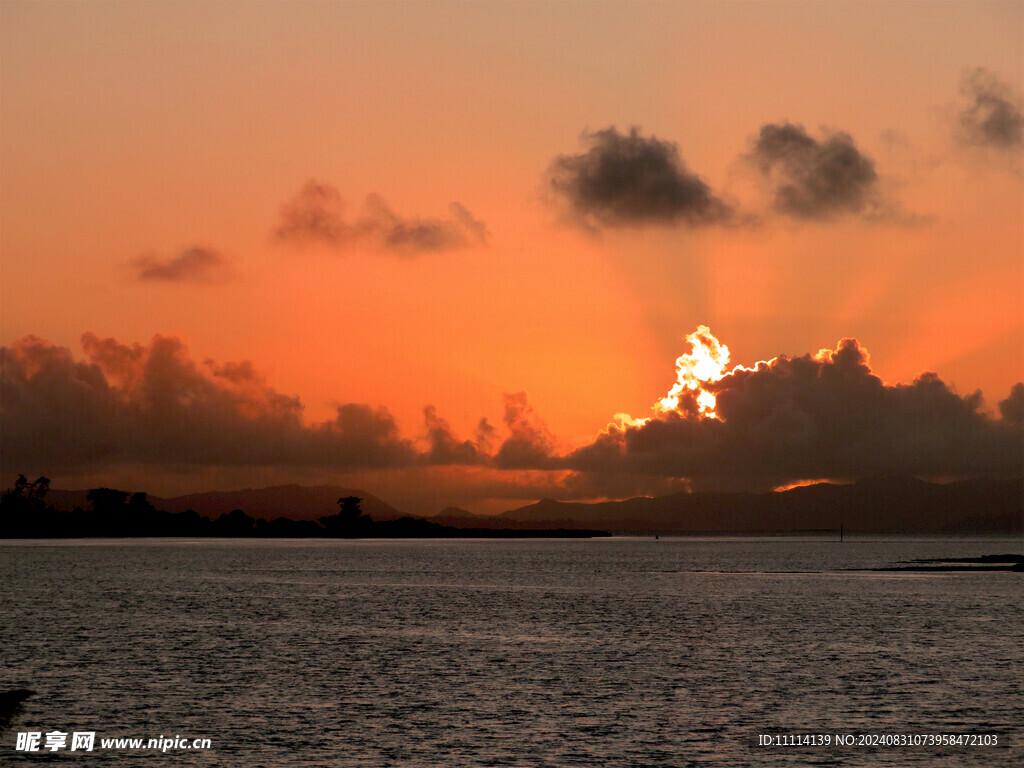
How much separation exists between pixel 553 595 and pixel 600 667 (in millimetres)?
75463

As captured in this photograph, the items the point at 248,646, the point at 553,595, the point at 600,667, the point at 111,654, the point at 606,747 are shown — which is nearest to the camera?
the point at 606,747

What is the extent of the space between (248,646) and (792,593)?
88.0 metres

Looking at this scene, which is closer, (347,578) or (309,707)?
(309,707)

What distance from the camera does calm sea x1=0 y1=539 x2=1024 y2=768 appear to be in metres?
45.8

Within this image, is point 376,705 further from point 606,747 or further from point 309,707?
point 606,747

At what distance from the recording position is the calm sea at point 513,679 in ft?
150

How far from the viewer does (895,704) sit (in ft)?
184

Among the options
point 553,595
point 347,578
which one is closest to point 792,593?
point 553,595

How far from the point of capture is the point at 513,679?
64.6 m

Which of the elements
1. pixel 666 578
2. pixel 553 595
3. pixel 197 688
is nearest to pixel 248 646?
pixel 197 688

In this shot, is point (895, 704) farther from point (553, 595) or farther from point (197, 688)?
point (553, 595)

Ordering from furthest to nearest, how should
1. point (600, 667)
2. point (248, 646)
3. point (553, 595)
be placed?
point (553, 595)
point (248, 646)
point (600, 667)

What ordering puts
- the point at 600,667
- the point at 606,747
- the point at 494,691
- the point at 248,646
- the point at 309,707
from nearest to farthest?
1. the point at 606,747
2. the point at 309,707
3. the point at 494,691
4. the point at 600,667
5. the point at 248,646

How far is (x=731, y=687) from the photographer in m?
62.2
